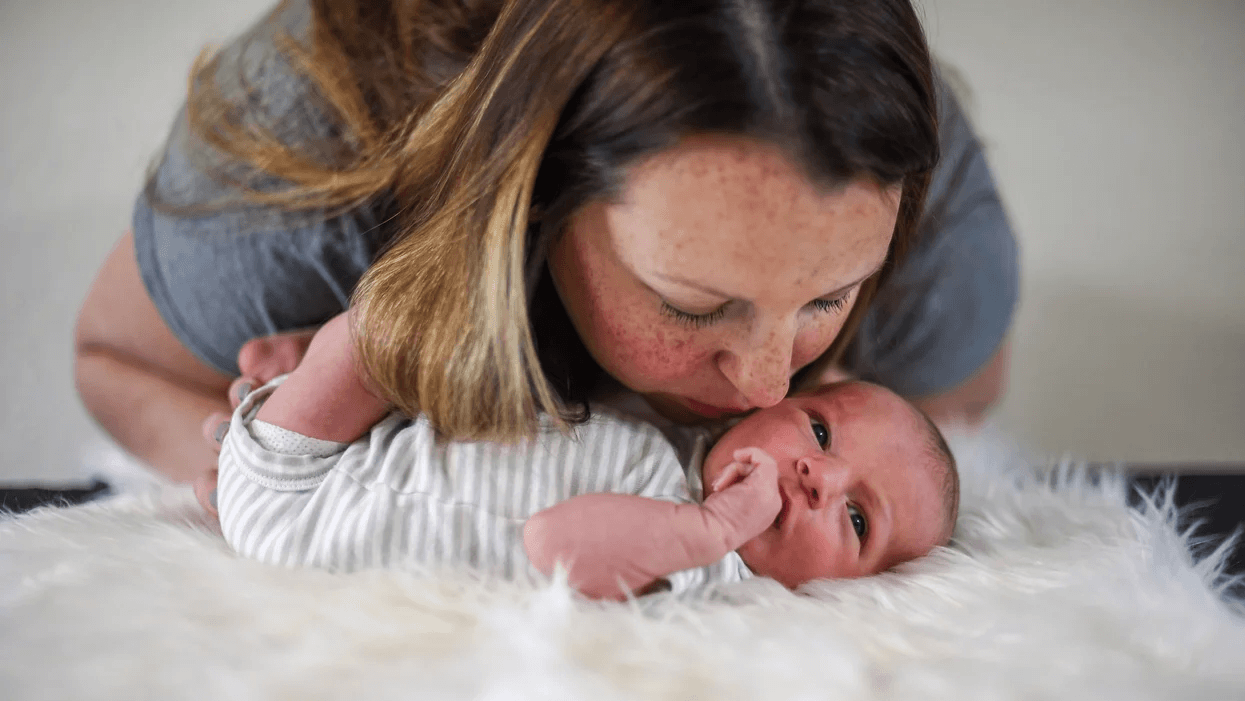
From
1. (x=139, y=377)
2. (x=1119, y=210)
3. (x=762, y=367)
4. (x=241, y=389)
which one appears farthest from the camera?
(x=1119, y=210)

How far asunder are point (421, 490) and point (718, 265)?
1.13 feet

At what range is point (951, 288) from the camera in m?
1.21

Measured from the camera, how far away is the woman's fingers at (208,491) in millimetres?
917

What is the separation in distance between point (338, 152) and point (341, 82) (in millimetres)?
81

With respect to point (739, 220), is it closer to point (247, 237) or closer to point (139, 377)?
point (247, 237)

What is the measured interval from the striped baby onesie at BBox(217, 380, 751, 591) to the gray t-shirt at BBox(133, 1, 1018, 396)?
28 centimetres

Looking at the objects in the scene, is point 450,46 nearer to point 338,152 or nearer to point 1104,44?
point 338,152

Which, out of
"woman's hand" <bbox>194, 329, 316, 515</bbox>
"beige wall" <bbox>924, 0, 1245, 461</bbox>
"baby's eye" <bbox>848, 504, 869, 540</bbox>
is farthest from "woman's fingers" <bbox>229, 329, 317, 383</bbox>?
"beige wall" <bbox>924, 0, 1245, 461</bbox>

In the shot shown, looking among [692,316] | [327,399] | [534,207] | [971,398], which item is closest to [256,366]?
[327,399]

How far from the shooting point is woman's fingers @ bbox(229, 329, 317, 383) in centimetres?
102

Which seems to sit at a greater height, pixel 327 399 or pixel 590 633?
pixel 327 399

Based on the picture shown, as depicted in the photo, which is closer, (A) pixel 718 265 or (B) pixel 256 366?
(A) pixel 718 265

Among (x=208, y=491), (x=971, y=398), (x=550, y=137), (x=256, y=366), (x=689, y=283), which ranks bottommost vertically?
(x=971, y=398)

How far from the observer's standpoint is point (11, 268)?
5.05ft
